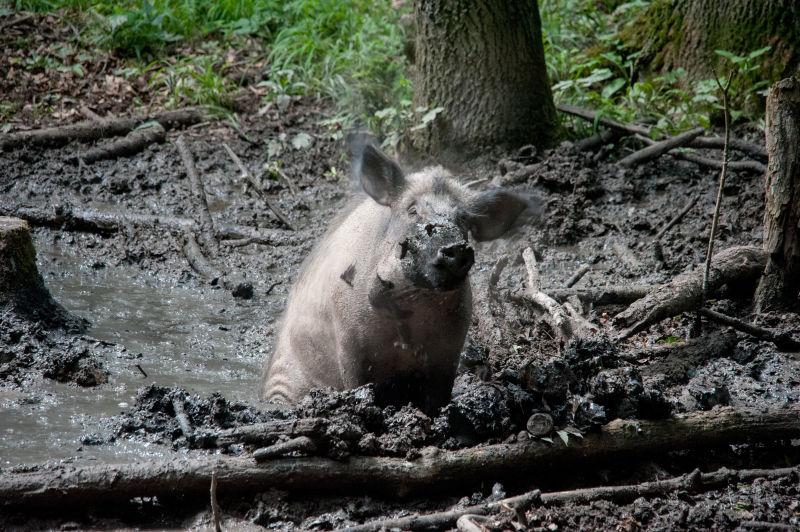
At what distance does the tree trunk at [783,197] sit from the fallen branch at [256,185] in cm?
454

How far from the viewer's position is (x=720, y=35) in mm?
8852

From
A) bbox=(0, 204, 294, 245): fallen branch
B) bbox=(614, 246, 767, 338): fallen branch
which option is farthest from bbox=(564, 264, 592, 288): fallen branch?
bbox=(0, 204, 294, 245): fallen branch

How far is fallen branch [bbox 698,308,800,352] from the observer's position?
557cm

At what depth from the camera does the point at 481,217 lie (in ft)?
17.4

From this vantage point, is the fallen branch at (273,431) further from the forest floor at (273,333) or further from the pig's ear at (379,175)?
the pig's ear at (379,175)

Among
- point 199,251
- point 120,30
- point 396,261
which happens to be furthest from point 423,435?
point 120,30

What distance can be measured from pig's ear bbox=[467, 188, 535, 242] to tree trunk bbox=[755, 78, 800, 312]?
5.38 ft

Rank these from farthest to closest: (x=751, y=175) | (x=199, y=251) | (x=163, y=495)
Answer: (x=199, y=251), (x=751, y=175), (x=163, y=495)

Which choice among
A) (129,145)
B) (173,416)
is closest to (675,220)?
(173,416)

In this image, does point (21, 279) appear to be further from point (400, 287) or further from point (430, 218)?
point (430, 218)

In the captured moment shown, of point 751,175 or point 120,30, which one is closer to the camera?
point 751,175

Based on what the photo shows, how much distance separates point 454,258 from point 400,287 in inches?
20.8

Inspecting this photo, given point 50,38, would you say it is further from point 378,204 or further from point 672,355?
point 672,355

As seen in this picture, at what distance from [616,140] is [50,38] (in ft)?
24.6
